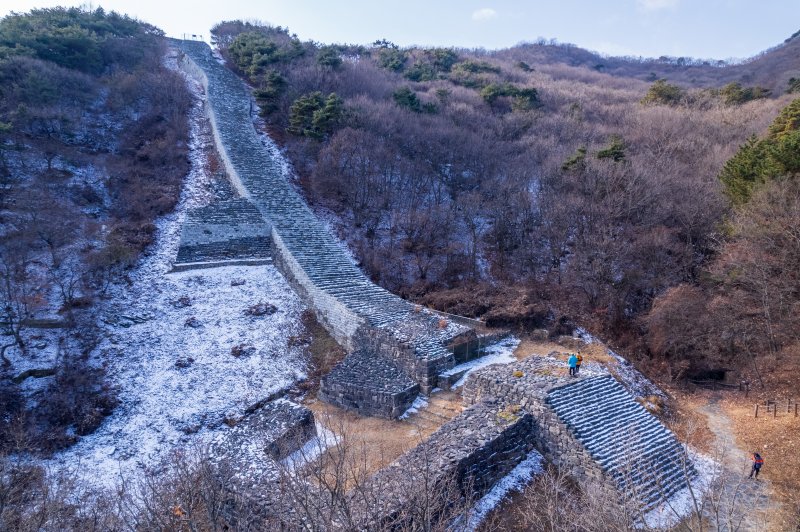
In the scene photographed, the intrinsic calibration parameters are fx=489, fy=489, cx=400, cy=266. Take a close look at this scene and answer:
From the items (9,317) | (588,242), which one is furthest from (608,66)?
(9,317)

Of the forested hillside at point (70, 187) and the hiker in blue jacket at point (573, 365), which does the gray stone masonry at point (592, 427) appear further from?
the forested hillside at point (70, 187)

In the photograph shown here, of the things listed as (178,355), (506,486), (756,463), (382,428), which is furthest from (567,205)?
(178,355)

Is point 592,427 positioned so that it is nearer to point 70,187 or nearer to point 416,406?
point 416,406

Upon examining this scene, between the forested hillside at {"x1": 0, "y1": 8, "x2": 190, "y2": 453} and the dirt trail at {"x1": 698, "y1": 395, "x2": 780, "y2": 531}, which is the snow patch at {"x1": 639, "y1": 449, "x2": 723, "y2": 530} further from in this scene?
the forested hillside at {"x1": 0, "y1": 8, "x2": 190, "y2": 453}

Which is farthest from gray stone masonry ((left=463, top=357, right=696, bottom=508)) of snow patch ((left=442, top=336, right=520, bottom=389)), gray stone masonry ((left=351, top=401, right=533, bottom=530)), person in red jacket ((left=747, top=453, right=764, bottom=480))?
person in red jacket ((left=747, top=453, right=764, bottom=480))

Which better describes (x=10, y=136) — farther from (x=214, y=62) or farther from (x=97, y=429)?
A: (x=214, y=62)

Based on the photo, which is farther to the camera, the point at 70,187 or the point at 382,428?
the point at 70,187

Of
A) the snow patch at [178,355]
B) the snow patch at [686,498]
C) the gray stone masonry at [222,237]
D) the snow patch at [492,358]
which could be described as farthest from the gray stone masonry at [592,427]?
the gray stone masonry at [222,237]
